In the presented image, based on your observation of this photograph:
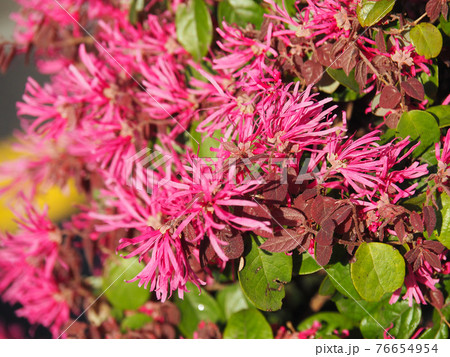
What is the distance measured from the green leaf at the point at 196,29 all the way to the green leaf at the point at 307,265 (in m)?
0.31

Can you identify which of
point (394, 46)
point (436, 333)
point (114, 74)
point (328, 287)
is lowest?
point (436, 333)

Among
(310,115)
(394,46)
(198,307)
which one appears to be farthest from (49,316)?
(394,46)

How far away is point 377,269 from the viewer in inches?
17.3

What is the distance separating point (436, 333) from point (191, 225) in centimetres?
36

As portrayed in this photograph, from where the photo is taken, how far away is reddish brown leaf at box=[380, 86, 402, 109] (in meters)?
0.46

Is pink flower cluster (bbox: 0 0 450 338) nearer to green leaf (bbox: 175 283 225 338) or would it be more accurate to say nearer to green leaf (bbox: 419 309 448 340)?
green leaf (bbox: 419 309 448 340)

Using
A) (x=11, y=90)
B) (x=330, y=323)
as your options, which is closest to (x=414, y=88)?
(x=330, y=323)

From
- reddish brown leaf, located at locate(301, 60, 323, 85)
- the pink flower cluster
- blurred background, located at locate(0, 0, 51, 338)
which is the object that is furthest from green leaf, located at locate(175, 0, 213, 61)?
blurred background, located at locate(0, 0, 51, 338)

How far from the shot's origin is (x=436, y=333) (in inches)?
21.4

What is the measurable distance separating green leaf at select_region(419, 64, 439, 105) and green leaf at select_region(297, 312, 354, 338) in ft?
1.07

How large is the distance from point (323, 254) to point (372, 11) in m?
0.26

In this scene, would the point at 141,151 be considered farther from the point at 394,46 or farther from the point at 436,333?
the point at 436,333

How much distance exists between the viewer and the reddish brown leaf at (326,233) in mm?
404

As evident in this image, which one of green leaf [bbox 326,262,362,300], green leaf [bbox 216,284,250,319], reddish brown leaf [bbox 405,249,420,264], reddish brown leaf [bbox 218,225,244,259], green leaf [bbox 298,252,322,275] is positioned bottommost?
green leaf [bbox 216,284,250,319]
